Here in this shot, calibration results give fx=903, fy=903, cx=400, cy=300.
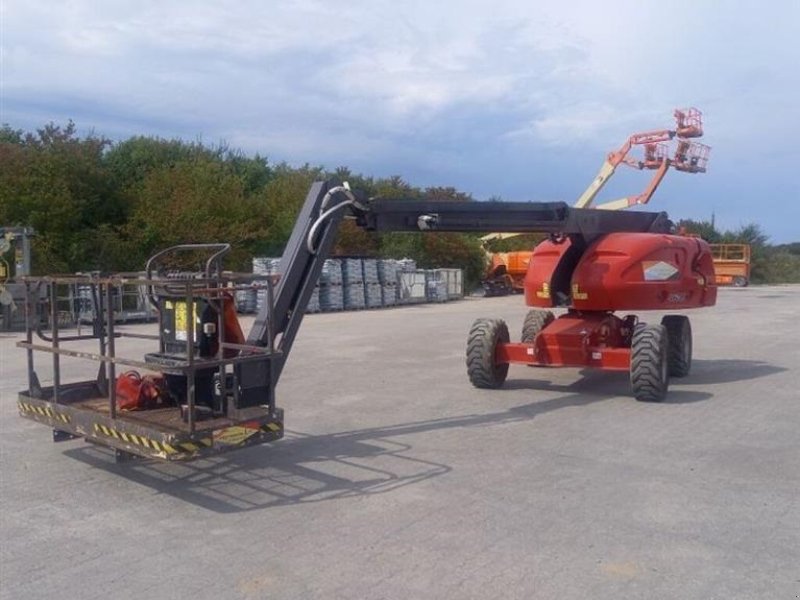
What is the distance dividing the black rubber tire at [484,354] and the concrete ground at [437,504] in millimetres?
363

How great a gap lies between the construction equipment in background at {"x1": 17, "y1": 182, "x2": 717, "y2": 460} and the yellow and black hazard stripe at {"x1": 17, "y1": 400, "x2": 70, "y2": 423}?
0.02m

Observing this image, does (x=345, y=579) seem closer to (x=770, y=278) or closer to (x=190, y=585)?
(x=190, y=585)

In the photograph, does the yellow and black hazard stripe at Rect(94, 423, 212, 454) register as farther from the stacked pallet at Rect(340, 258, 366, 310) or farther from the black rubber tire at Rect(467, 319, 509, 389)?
the stacked pallet at Rect(340, 258, 366, 310)

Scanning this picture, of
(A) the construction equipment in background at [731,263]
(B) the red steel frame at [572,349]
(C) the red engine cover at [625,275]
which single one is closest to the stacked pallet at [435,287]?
(A) the construction equipment in background at [731,263]

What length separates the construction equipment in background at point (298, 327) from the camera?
762 centimetres

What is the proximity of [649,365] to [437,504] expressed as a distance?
543 cm

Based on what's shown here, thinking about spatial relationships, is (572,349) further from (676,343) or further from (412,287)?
(412,287)

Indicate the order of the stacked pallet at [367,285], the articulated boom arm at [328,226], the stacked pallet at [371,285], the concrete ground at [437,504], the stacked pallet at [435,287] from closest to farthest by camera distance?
1. the concrete ground at [437,504]
2. the articulated boom arm at [328,226]
3. the stacked pallet at [367,285]
4. the stacked pallet at [371,285]
5. the stacked pallet at [435,287]

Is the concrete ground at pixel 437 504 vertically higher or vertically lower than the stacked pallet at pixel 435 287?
lower

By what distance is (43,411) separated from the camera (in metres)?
8.30

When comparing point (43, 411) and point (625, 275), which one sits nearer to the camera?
point (43, 411)

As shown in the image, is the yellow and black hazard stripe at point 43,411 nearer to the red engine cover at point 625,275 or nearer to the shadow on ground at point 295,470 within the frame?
the shadow on ground at point 295,470

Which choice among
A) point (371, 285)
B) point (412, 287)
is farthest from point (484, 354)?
point (412, 287)

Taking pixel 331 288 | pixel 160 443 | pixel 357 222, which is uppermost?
pixel 357 222
